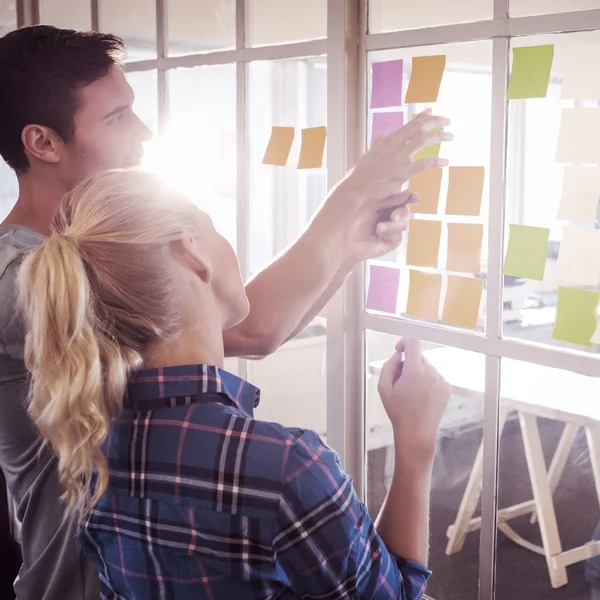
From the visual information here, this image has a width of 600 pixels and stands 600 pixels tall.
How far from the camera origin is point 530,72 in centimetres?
133

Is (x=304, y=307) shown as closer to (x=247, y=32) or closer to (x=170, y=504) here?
(x=170, y=504)

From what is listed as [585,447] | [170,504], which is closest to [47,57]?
[170,504]

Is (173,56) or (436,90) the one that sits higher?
(173,56)

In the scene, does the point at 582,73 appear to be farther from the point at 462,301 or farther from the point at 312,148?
the point at 312,148

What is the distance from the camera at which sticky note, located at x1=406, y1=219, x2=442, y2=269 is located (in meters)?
1.53

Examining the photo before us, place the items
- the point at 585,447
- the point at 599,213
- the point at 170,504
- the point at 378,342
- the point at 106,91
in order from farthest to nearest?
the point at 378,342 < the point at 585,447 < the point at 106,91 < the point at 599,213 < the point at 170,504

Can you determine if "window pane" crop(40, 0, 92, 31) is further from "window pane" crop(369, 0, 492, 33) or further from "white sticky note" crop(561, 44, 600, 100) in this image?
"white sticky note" crop(561, 44, 600, 100)

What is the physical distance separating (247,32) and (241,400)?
3.90ft

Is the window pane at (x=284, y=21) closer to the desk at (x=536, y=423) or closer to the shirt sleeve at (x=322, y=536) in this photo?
the desk at (x=536, y=423)

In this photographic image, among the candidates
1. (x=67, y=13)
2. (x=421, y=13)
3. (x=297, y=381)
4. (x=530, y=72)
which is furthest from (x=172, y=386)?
(x=67, y=13)

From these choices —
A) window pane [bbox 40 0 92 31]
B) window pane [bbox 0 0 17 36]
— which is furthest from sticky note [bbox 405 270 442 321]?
window pane [bbox 0 0 17 36]

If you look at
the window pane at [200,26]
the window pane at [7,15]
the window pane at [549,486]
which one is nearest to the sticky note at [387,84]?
the window pane at [200,26]

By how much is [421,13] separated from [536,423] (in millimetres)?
962

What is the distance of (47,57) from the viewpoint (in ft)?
4.50
